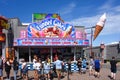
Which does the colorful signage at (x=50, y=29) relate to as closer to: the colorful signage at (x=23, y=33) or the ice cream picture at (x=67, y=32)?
the ice cream picture at (x=67, y=32)

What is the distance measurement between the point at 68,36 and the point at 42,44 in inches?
120

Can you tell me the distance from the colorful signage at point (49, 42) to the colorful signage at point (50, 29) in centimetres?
82

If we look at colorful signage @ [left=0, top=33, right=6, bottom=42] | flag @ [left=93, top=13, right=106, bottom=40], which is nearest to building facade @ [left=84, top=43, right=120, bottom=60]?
flag @ [left=93, top=13, right=106, bottom=40]

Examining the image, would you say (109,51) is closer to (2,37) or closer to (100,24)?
(100,24)

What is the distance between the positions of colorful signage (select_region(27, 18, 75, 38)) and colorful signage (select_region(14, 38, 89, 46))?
2.71 feet

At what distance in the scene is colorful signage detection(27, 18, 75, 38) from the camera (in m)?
30.9

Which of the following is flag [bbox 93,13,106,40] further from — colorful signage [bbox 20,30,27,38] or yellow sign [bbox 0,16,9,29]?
yellow sign [bbox 0,16,9,29]

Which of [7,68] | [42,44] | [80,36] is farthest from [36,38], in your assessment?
[7,68]

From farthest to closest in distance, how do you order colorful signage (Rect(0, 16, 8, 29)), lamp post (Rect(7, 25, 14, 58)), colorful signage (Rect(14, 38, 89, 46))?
lamp post (Rect(7, 25, 14, 58))
colorful signage (Rect(0, 16, 8, 29))
colorful signage (Rect(14, 38, 89, 46))

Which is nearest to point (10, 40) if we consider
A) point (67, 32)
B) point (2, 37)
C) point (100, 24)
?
point (2, 37)

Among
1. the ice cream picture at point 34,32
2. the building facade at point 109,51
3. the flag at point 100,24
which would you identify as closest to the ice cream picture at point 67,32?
the ice cream picture at point 34,32

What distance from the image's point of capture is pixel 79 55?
1310 inches

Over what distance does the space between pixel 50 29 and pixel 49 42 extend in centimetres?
155

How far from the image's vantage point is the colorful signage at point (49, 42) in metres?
30.1
